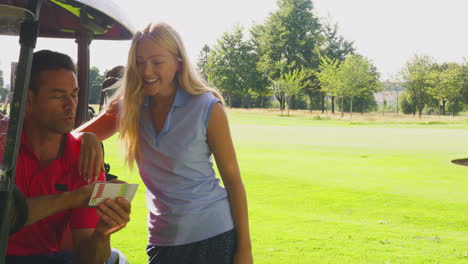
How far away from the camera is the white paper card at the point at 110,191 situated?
67.3 inches

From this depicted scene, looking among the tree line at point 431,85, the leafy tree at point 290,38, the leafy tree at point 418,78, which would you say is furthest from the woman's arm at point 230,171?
the leafy tree at point 290,38

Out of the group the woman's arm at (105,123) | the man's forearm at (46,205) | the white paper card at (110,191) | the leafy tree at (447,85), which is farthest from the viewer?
the leafy tree at (447,85)

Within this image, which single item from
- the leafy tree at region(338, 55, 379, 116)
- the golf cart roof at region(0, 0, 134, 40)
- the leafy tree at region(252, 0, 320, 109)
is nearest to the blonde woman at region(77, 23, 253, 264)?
the golf cart roof at region(0, 0, 134, 40)

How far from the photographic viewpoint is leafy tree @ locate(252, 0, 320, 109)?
74.2 meters

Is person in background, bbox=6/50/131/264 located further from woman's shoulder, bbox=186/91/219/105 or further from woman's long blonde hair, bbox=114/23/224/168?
woman's shoulder, bbox=186/91/219/105

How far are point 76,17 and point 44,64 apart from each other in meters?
0.23

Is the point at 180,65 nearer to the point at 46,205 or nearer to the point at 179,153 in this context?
the point at 179,153

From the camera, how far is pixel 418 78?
66000 millimetres

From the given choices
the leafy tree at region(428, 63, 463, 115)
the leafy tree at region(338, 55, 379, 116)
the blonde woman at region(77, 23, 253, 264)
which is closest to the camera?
the blonde woman at region(77, 23, 253, 264)

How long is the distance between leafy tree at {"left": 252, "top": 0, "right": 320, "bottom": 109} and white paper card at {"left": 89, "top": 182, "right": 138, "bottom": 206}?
236 ft

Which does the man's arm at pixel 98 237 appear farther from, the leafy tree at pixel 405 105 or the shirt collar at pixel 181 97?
the leafy tree at pixel 405 105

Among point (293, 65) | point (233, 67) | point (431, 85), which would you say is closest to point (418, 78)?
point (431, 85)

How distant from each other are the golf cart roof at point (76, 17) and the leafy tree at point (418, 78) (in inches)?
2635

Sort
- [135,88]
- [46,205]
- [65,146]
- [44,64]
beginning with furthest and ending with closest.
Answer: [135,88] → [65,146] → [44,64] → [46,205]
